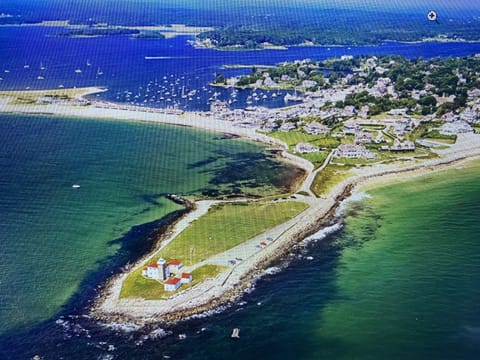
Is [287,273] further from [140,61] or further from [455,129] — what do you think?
[140,61]

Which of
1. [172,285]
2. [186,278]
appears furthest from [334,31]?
[172,285]

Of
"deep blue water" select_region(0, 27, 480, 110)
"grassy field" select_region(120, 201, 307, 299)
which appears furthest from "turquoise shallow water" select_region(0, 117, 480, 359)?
"deep blue water" select_region(0, 27, 480, 110)

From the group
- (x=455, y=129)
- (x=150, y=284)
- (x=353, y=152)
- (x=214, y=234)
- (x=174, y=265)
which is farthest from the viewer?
(x=455, y=129)

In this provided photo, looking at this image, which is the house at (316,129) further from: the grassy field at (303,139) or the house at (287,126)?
the house at (287,126)

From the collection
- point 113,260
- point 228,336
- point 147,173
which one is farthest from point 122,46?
point 228,336

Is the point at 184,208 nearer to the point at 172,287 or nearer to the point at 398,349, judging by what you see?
the point at 172,287

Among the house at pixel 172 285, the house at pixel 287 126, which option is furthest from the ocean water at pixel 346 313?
the house at pixel 287 126
